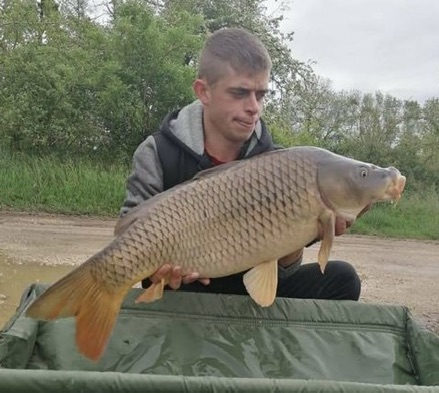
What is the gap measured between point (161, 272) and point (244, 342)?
0.99 ft

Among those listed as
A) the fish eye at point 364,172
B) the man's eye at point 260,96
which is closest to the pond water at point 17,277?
the man's eye at point 260,96

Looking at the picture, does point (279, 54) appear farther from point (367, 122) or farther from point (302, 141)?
point (367, 122)

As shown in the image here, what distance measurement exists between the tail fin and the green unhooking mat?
164mm

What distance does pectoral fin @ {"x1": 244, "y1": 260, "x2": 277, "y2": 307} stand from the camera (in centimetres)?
166

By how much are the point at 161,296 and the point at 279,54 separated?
12.3 meters

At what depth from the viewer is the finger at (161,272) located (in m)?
1.59

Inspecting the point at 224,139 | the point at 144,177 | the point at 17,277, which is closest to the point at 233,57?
the point at 224,139

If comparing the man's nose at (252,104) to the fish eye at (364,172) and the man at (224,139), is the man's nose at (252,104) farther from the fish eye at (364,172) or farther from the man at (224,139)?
the fish eye at (364,172)

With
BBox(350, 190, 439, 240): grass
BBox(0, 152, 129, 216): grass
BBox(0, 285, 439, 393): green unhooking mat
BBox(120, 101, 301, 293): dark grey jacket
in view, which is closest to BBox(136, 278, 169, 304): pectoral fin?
BBox(0, 285, 439, 393): green unhooking mat

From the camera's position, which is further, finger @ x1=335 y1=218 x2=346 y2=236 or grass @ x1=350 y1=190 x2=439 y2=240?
grass @ x1=350 y1=190 x2=439 y2=240

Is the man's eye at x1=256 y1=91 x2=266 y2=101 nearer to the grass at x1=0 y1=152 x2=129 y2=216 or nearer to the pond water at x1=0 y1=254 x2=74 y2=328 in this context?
the pond water at x1=0 y1=254 x2=74 y2=328

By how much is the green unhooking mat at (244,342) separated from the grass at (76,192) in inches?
249

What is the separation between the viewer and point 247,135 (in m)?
2.04

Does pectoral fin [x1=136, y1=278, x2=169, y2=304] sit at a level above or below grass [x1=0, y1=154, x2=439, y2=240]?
above
